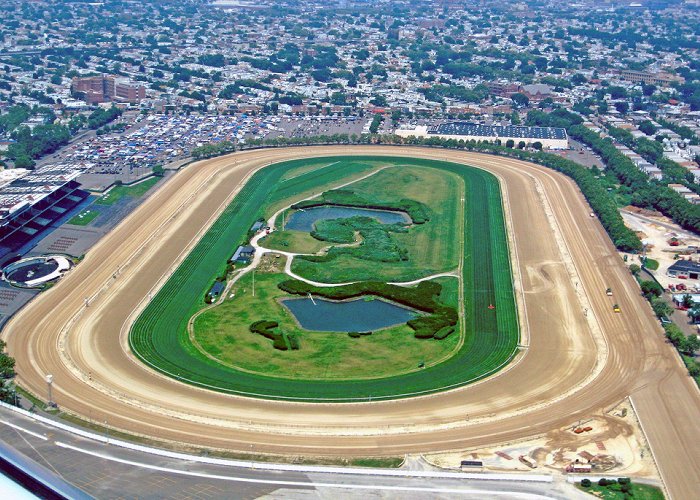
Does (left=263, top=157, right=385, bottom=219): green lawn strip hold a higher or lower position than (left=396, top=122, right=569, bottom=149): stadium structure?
lower

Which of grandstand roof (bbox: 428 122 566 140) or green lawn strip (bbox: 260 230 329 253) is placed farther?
grandstand roof (bbox: 428 122 566 140)

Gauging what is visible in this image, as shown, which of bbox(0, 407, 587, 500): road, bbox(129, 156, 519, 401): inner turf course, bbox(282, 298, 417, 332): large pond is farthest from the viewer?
bbox(282, 298, 417, 332): large pond

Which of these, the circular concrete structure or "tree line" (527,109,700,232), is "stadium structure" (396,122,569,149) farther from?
the circular concrete structure

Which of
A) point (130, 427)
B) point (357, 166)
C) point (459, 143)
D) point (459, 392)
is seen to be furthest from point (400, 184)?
point (130, 427)

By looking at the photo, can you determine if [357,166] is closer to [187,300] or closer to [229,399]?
[187,300]

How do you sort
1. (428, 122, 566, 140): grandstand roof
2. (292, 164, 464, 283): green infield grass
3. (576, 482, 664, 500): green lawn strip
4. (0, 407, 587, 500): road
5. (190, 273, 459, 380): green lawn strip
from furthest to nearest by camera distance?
1. (428, 122, 566, 140): grandstand roof
2. (292, 164, 464, 283): green infield grass
3. (190, 273, 459, 380): green lawn strip
4. (576, 482, 664, 500): green lawn strip
5. (0, 407, 587, 500): road

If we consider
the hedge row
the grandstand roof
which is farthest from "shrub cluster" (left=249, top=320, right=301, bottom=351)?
the grandstand roof
